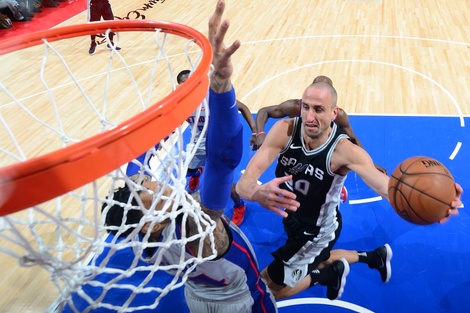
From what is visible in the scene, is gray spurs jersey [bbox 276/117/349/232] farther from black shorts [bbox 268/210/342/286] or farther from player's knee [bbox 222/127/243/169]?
player's knee [bbox 222/127/243/169]

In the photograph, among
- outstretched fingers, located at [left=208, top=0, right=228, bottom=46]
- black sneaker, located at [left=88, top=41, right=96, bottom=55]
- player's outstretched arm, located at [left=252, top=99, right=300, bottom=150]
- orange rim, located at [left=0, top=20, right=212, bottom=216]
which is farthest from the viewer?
black sneaker, located at [left=88, top=41, right=96, bottom=55]

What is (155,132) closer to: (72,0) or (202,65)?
(202,65)

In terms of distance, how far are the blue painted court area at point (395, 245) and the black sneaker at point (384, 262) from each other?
78 millimetres

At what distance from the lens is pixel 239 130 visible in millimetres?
1974

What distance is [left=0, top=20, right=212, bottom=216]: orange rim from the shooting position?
118cm

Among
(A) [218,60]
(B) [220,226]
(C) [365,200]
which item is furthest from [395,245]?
(A) [218,60]

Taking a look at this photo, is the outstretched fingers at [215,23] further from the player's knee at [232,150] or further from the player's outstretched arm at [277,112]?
the player's outstretched arm at [277,112]

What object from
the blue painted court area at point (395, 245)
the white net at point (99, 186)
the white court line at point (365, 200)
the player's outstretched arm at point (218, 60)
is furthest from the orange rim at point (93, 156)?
the white court line at point (365, 200)

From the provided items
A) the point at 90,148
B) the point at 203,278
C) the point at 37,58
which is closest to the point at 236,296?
the point at 203,278

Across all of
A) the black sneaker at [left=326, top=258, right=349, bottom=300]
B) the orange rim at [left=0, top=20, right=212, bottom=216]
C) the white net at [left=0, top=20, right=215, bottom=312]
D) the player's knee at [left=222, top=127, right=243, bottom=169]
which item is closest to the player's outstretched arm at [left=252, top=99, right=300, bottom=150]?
the white net at [left=0, top=20, right=215, bottom=312]

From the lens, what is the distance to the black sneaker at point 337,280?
3316mm

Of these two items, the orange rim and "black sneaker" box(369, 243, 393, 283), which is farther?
"black sneaker" box(369, 243, 393, 283)

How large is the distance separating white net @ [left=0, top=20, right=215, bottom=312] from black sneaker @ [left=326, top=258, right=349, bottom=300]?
46.2 inches

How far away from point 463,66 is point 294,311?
5317 millimetres
